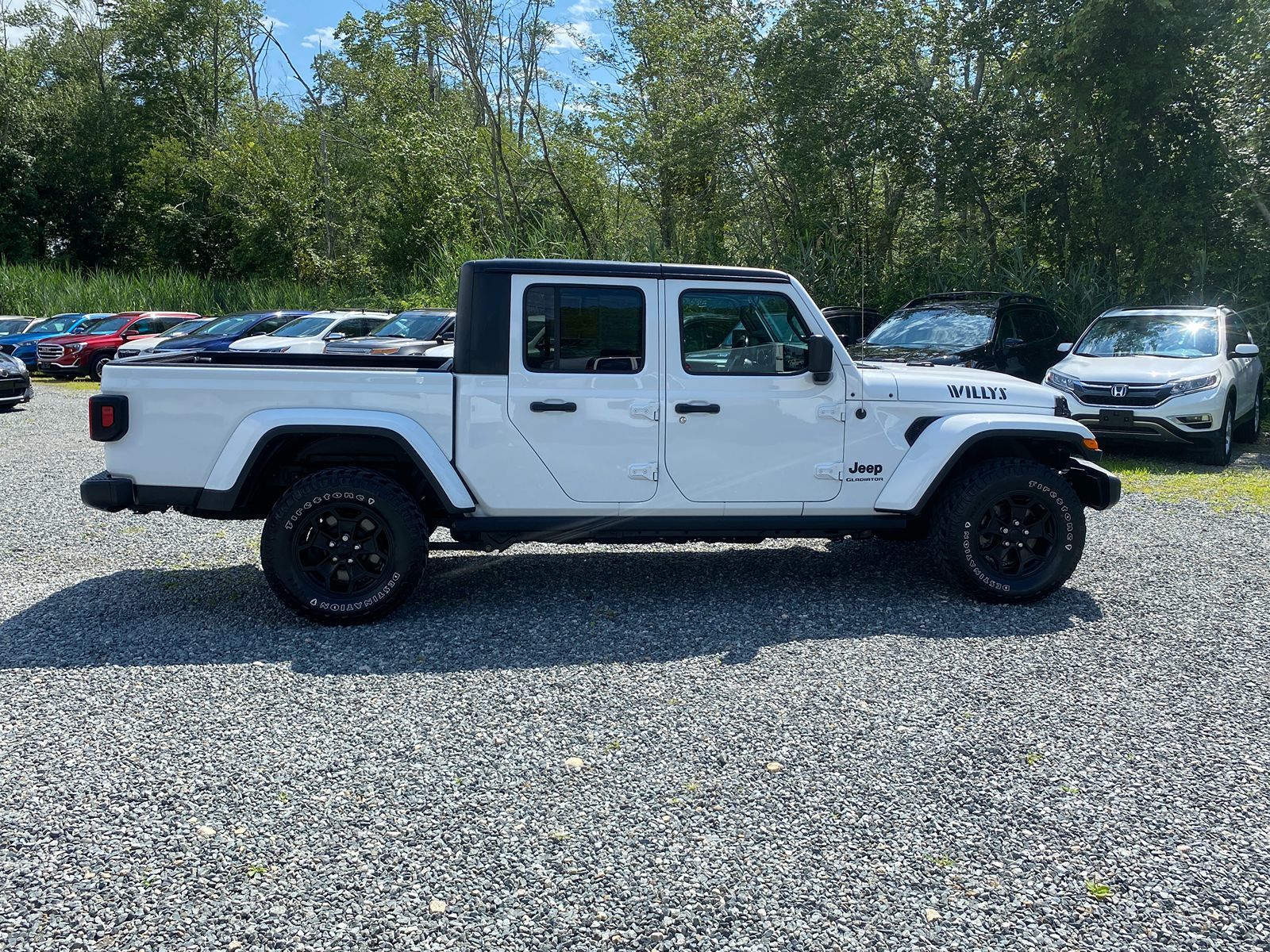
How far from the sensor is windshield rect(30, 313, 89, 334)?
25344mm

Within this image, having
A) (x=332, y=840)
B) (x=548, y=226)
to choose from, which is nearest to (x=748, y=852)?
(x=332, y=840)

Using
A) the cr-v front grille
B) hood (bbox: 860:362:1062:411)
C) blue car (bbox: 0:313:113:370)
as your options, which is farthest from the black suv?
blue car (bbox: 0:313:113:370)

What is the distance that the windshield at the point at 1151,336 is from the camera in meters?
11.8

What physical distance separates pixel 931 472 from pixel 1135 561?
2.22 meters

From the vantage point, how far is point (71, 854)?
10.2 ft

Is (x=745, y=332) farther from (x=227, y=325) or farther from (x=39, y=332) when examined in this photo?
(x=39, y=332)

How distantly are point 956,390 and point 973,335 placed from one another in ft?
20.8

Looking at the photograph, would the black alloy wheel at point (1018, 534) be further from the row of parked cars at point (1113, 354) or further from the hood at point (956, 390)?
the row of parked cars at point (1113, 354)

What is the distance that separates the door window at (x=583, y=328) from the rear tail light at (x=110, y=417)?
2034 millimetres

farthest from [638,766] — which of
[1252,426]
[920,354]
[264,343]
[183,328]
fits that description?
[183,328]

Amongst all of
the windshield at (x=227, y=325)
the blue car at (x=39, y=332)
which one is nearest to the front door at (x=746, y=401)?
the windshield at (x=227, y=325)

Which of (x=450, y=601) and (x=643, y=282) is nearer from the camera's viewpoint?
(x=643, y=282)

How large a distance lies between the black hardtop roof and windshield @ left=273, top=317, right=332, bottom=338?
14.7 metres

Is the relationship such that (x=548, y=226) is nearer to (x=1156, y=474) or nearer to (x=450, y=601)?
(x=1156, y=474)
